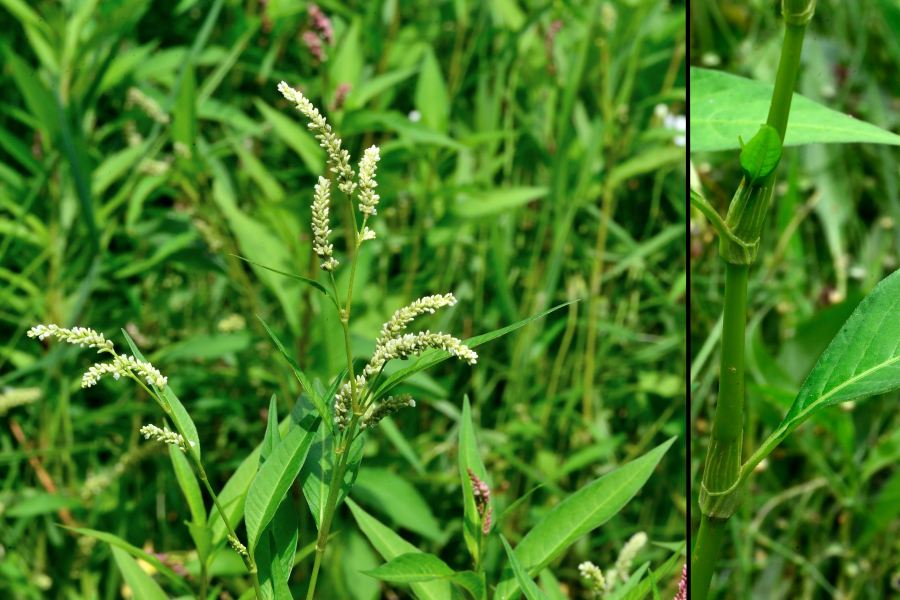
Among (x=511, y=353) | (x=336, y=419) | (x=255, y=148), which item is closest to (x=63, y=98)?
(x=255, y=148)

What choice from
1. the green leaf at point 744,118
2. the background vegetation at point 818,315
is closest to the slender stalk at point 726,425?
the green leaf at point 744,118

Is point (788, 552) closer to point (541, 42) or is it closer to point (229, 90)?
point (541, 42)

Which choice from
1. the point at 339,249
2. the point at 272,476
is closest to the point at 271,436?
the point at 272,476

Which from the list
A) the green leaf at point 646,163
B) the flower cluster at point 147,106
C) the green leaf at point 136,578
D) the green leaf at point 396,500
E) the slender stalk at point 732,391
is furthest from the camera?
the green leaf at point 646,163

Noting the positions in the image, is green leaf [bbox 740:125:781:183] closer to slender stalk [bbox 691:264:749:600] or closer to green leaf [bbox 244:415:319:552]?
slender stalk [bbox 691:264:749:600]

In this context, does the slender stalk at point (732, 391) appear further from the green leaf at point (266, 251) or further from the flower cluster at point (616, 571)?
the green leaf at point (266, 251)

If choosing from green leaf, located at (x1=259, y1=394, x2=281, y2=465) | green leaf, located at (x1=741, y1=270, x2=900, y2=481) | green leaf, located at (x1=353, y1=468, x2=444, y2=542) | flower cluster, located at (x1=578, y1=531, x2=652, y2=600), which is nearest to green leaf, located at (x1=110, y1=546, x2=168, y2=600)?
green leaf, located at (x1=259, y1=394, x2=281, y2=465)
